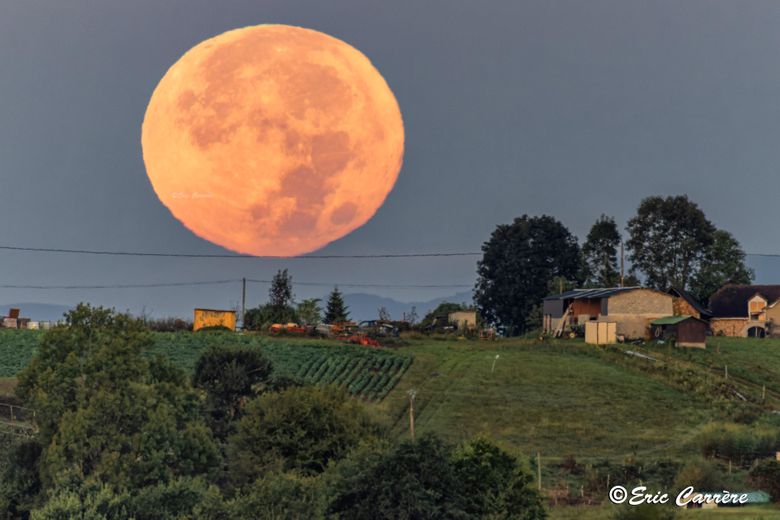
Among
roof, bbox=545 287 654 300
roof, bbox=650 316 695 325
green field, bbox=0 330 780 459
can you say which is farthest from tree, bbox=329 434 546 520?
roof, bbox=545 287 654 300

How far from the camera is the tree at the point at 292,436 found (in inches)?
1698

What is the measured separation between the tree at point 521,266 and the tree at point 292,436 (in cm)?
8750

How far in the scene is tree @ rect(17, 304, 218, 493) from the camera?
38688 mm

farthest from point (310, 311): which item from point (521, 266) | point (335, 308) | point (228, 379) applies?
point (228, 379)

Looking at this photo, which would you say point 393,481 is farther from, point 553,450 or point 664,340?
point 664,340

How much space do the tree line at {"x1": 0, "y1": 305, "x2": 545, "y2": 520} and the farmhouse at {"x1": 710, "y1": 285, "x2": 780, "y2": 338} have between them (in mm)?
76882

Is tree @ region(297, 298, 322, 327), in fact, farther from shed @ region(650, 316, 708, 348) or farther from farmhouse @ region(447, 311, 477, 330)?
shed @ region(650, 316, 708, 348)

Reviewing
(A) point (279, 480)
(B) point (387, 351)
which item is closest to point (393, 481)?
(A) point (279, 480)

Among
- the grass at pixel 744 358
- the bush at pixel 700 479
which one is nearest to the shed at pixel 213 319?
the grass at pixel 744 358

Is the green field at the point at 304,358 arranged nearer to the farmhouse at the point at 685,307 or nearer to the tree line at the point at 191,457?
the tree line at the point at 191,457

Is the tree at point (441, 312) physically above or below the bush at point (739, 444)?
above

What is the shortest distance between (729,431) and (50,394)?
1638 inches

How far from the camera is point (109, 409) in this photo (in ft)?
131

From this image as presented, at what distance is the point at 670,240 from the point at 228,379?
300 feet
